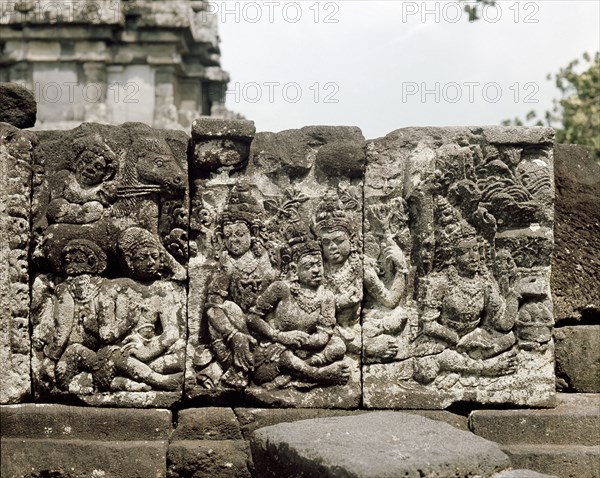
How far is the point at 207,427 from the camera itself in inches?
270

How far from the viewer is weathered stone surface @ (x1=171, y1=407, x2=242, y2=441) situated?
269 inches

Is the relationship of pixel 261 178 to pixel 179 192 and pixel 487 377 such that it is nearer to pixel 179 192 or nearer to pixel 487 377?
pixel 179 192

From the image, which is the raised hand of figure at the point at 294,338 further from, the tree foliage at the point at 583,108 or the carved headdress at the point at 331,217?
the tree foliage at the point at 583,108

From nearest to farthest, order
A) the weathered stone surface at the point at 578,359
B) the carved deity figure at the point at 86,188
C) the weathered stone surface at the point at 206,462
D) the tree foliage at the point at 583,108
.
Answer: the weathered stone surface at the point at 206,462 < the carved deity figure at the point at 86,188 < the weathered stone surface at the point at 578,359 < the tree foliage at the point at 583,108

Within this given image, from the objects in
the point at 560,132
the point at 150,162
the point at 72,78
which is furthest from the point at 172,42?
the point at 150,162

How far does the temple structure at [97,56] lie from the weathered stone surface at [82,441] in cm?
1289

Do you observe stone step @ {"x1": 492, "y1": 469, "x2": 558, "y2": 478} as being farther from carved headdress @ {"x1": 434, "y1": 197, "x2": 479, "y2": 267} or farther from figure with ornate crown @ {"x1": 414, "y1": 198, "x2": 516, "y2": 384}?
carved headdress @ {"x1": 434, "y1": 197, "x2": 479, "y2": 267}

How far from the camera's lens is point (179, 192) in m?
7.03

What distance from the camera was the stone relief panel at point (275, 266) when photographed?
6.93 metres

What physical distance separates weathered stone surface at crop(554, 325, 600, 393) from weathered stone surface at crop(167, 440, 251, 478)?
2313 mm

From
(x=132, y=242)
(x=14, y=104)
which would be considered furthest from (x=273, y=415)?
(x=14, y=104)

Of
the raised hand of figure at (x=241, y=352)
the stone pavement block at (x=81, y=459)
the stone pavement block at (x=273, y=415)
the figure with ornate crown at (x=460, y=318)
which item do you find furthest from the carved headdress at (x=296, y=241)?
the stone pavement block at (x=81, y=459)

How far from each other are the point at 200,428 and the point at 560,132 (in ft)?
40.2

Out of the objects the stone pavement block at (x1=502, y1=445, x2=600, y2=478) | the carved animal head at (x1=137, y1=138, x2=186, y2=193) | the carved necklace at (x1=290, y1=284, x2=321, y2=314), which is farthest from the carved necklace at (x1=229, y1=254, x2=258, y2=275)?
the stone pavement block at (x1=502, y1=445, x2=600, y2=478)
